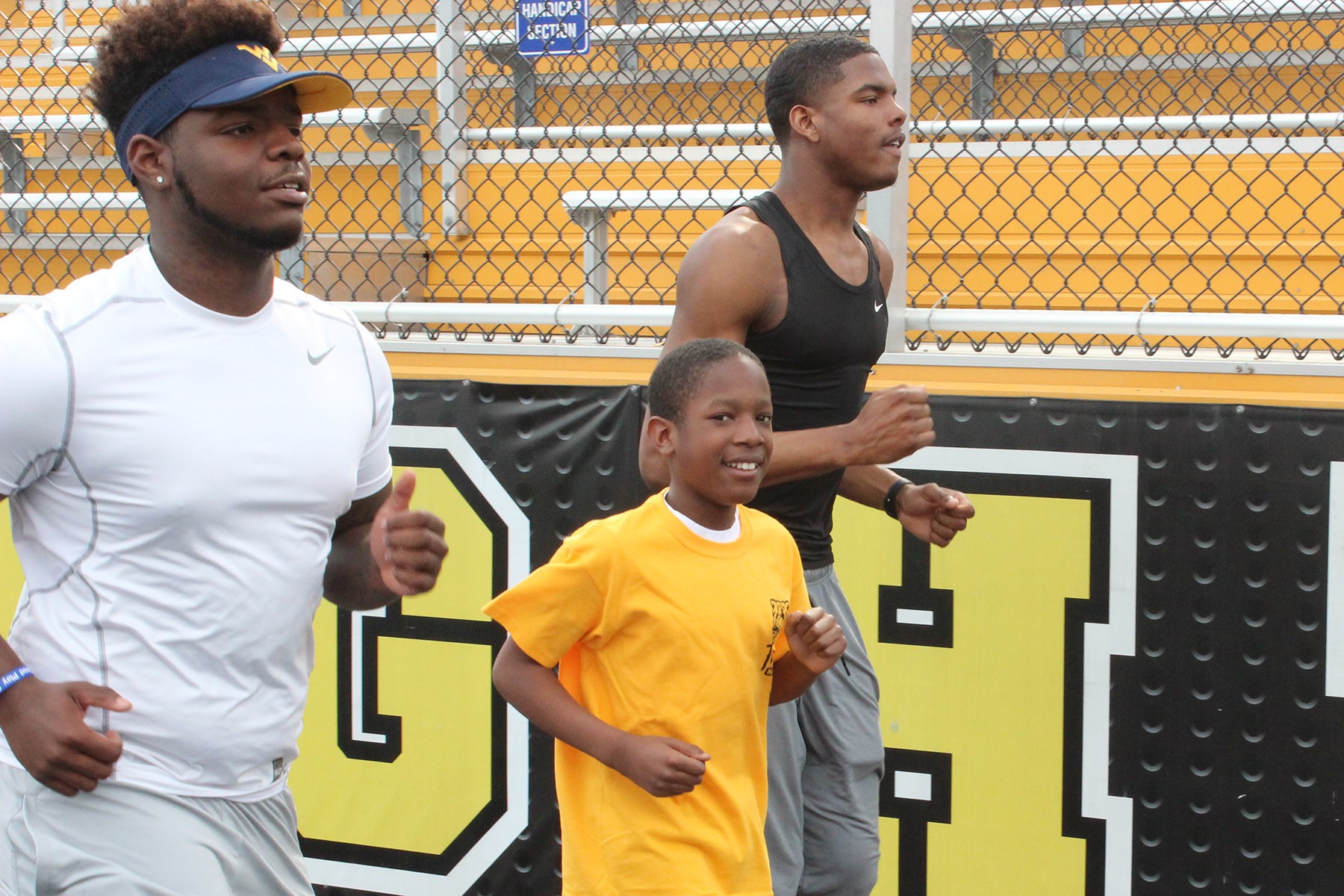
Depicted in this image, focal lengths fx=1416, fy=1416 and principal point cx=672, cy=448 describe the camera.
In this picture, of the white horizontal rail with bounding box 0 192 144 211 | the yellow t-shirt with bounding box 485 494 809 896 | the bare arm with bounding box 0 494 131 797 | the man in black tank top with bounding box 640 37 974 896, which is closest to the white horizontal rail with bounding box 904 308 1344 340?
the man in black tank top with bounding box 640 37 974 896

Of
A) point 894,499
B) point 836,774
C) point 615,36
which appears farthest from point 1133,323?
point 615,36

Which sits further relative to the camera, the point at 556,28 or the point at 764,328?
the point at 556,28

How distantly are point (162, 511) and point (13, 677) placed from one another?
0.27 metres

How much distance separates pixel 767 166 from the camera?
562cm

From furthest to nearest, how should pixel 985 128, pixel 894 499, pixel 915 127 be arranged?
pixel 915 127 < pixel 985 128 < pixel 894 499

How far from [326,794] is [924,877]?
Answer: 1612mm

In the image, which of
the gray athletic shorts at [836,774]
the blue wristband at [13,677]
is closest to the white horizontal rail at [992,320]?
the gray athletic shorts at [836,774]

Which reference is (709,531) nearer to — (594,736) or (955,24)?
(594,736)

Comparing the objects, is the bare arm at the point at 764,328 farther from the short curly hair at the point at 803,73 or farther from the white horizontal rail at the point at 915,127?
the white horizontal rail at the point at 915,127

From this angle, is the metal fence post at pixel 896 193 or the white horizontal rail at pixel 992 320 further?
the metal fence post at pixel 896 193

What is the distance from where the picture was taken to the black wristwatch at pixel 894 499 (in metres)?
2.88

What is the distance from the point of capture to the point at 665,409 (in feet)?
7.66

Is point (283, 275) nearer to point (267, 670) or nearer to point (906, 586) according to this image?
point (906, 586)

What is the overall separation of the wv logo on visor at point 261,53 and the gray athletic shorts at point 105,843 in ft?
3.31
